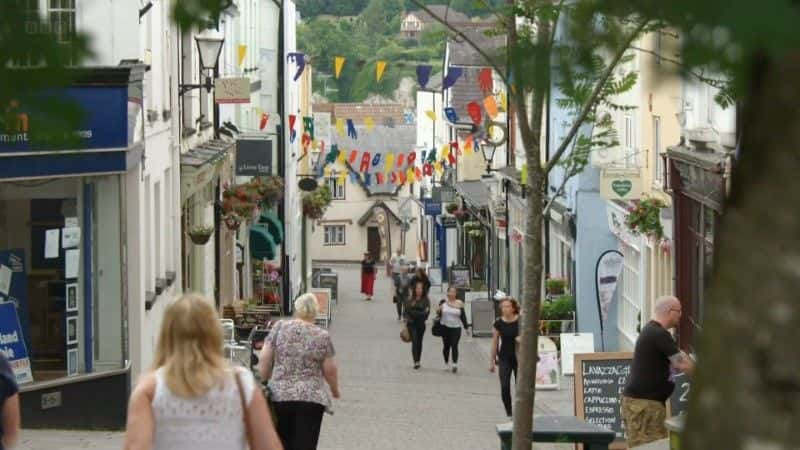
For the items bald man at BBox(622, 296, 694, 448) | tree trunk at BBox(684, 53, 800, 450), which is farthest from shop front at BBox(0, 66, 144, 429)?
tree trunk at BBox(684, 53, 800, 450)

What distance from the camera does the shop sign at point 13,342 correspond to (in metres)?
15.2

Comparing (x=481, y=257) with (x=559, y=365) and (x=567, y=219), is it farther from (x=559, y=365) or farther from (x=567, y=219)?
(x=559, y=365)

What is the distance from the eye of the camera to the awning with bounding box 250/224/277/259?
3953cm

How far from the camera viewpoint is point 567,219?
1253 inches

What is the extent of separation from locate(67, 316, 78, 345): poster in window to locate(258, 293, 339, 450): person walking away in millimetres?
6467

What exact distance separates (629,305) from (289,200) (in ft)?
59.8

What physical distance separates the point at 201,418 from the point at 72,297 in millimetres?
11096

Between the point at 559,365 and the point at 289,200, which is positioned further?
the point at 289,200

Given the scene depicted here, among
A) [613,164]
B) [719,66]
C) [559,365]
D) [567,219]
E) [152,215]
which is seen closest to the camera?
[719,66]

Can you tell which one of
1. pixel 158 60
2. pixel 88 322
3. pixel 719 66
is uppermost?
pixel 158 60

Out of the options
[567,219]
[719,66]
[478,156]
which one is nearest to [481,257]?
[478,156]

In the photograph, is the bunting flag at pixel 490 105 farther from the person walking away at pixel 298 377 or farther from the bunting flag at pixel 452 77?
the person walking away at pixel 298 377

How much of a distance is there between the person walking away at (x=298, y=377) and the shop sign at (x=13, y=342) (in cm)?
557

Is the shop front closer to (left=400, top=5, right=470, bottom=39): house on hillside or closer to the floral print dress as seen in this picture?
(left=400, top=5, right=470, bottom=39): house on hillside
